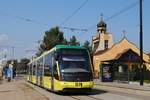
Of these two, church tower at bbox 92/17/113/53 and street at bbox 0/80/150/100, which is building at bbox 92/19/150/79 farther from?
street at bbox 0/80/150/100

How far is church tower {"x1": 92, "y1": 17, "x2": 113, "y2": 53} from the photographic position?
106 metres

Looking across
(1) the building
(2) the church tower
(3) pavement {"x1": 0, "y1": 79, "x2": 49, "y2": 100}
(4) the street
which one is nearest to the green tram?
(4) the street

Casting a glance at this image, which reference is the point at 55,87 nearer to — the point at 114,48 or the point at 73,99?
the point at 73,99

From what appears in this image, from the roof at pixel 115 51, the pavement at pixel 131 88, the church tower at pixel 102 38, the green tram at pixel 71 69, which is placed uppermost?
the church tower at pixel 102 38

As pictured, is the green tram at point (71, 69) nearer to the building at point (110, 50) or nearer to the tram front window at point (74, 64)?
the tram front window at point (74, 64)

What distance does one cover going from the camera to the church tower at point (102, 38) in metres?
106

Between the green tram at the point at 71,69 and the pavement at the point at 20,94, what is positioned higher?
the green tram at the point at 71,69

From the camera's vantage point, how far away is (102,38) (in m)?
105

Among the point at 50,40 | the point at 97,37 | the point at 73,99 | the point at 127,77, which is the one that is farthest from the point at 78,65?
the point at 50,40

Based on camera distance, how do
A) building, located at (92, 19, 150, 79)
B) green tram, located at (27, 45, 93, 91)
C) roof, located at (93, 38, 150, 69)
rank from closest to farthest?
green tram, located at (27, 45, 93, 91)
building, located at (92, 19, 150, 79)
roof, located at (93, 38, 150, 69)

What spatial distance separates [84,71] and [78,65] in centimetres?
56

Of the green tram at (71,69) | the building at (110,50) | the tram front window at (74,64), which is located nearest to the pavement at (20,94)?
the green tram at (71,69)

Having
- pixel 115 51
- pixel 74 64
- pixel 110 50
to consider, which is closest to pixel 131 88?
pixel 74 64

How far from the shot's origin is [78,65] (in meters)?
27.5
